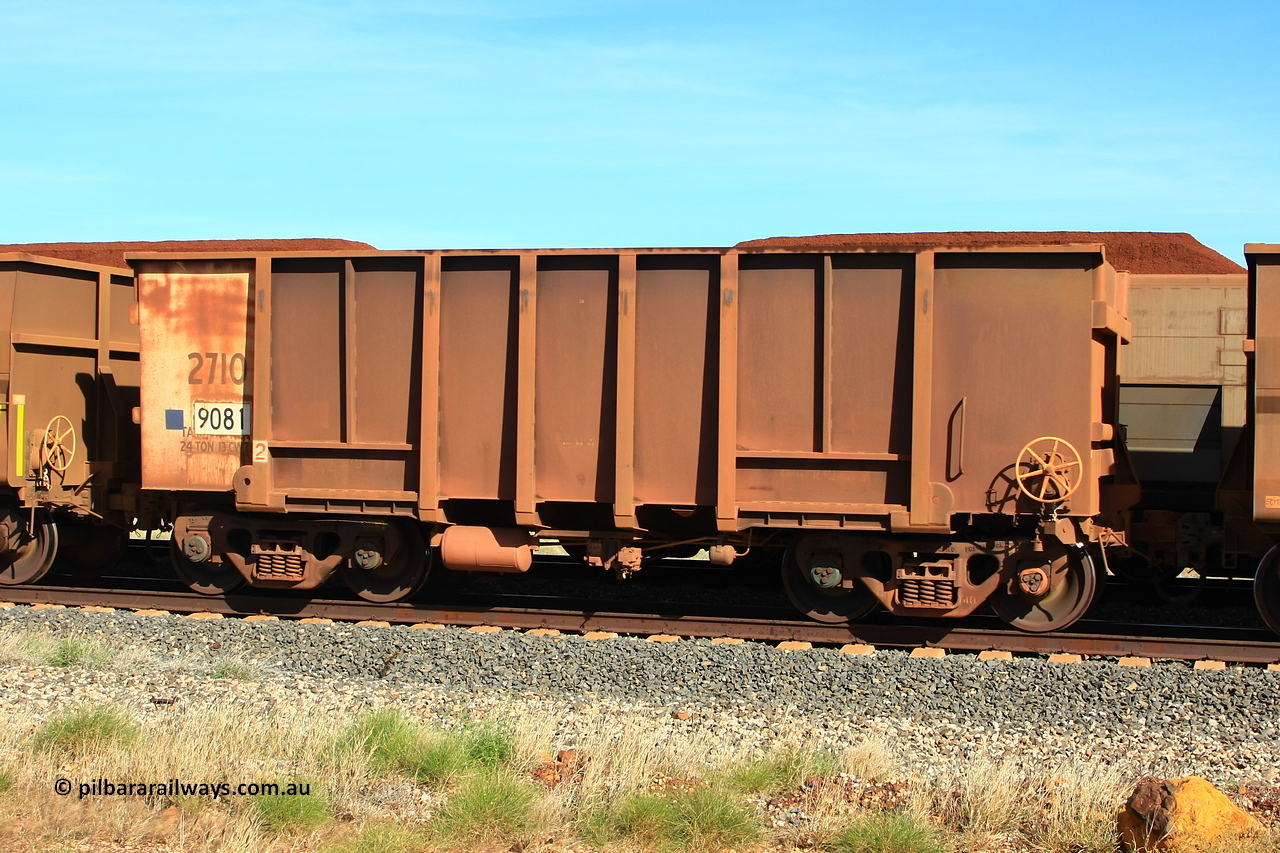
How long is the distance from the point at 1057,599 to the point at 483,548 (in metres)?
4.90

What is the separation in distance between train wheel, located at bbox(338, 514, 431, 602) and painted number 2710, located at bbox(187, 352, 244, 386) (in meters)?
2.01

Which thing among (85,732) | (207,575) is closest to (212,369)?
(207,575)

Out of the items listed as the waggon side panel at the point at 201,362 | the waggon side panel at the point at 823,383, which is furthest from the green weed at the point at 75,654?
the waggon side panel at the point at 823,383

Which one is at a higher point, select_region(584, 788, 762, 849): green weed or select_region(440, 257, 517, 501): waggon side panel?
select_region(440, 257, 517, 501): waggon side panel

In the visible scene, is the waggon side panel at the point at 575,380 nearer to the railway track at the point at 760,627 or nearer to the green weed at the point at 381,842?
the railway track at the point at 760,627

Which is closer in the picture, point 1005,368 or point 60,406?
point 1005,368

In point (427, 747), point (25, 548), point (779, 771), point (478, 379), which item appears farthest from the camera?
point (25, 548)

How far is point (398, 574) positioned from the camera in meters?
10.1

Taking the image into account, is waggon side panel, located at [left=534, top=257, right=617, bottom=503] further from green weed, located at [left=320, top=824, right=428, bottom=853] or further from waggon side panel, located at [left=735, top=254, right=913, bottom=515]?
green weed, located at [left=320, top=824, right=428, bottom=853]

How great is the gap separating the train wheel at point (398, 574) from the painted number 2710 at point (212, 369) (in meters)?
2.01

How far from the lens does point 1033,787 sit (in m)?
5.42

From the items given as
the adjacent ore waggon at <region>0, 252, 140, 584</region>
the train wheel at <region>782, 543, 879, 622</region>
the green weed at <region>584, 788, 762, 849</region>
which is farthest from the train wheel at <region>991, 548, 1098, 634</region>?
the adjacent ore waggon at <region>0, 252, 140, 584</region>

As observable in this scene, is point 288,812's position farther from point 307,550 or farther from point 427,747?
point 307,550

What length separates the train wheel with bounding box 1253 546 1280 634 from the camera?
8.72 metres
